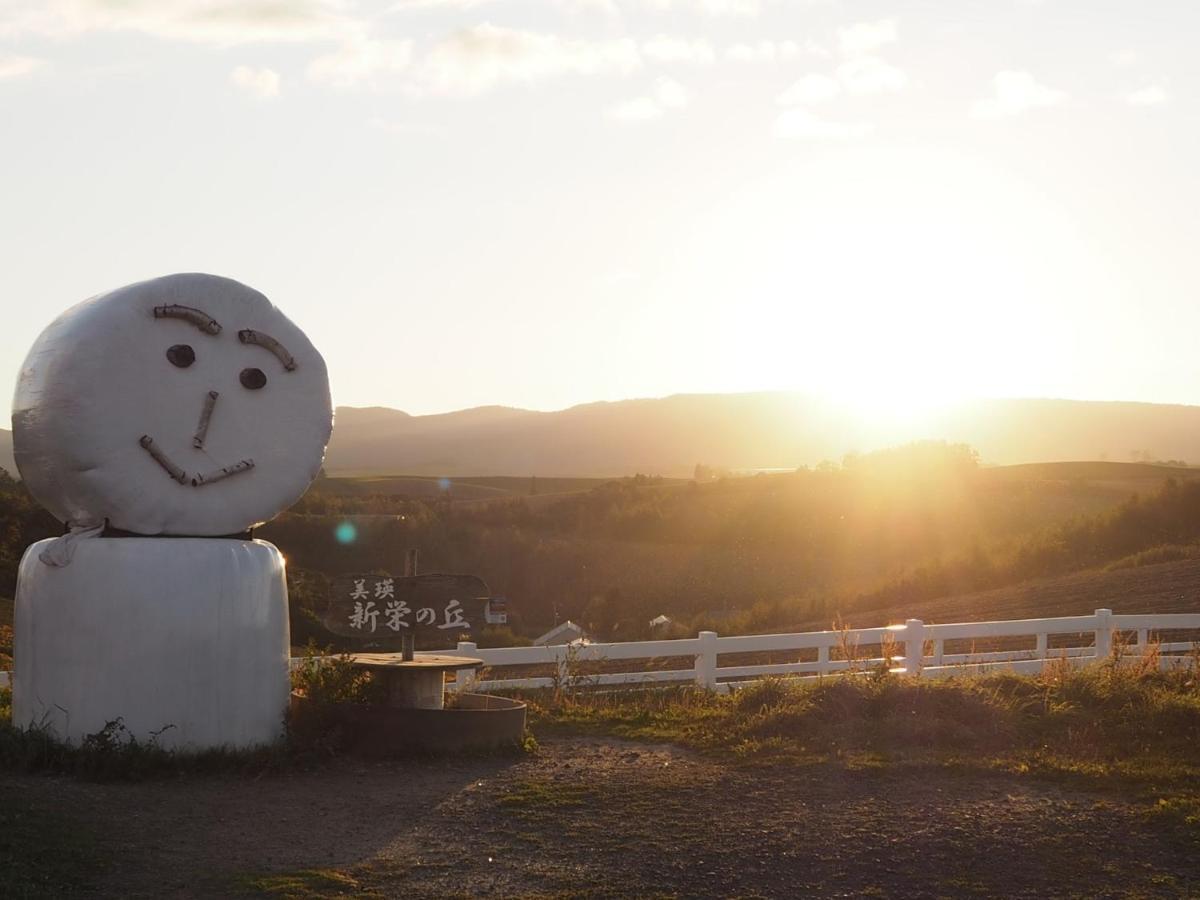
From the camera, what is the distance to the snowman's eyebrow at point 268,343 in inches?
438

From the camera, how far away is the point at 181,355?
10.8 m

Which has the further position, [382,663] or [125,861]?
[382,663]

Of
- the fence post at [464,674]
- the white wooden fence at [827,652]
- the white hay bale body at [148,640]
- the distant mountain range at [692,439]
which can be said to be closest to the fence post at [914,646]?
the white wooden fence at [827,652]

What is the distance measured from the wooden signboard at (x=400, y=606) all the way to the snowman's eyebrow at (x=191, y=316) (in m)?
2.14

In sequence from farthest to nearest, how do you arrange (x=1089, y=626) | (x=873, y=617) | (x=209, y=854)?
(x=873, y=617), (x=1089, y=626), (x=209, y=854)

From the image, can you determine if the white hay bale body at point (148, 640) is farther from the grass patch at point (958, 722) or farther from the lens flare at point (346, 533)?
the lens flare at point (346, 533)

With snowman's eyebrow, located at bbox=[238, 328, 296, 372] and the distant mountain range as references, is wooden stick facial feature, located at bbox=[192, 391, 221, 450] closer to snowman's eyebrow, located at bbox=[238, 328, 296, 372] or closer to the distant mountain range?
snowman's eyebrow, located at bbox=[238, 328, 296, 372]

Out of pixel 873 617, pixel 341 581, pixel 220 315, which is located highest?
pixel 220 315

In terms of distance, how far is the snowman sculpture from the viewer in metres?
10.2

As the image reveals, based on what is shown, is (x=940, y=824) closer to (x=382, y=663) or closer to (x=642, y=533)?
(x=382, y=663)

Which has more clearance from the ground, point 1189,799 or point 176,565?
point 176,565

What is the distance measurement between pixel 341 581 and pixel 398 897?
4.35 m

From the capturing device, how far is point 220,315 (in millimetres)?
11031

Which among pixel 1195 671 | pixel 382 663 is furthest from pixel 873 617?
pixel 382 663
